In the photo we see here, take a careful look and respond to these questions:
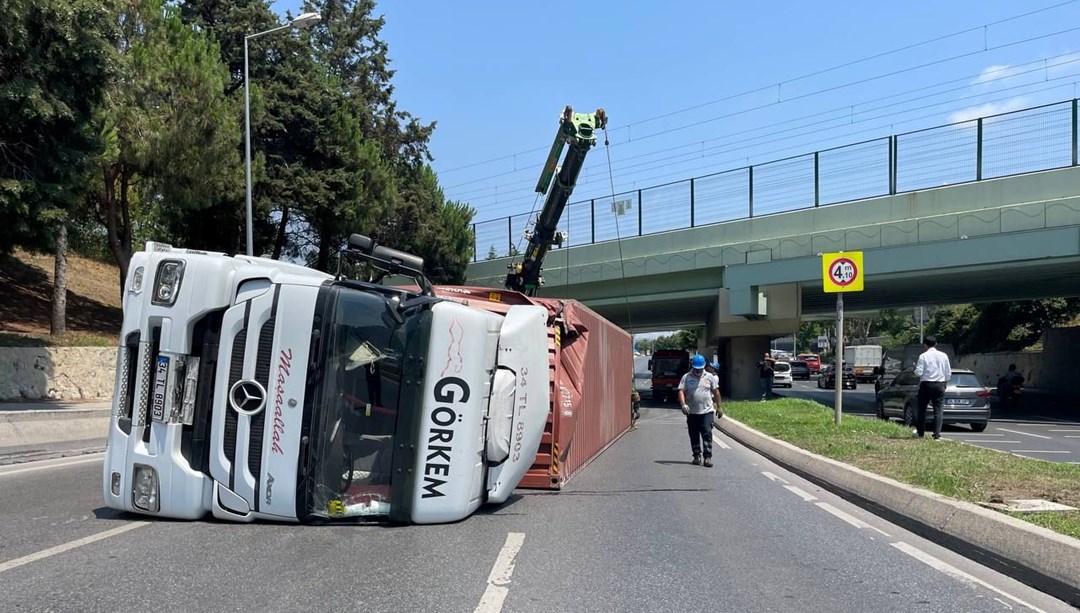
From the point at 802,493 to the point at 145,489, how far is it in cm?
714

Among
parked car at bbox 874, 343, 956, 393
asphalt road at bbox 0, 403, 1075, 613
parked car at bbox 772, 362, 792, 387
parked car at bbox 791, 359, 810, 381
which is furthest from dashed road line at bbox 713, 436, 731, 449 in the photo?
parked car at bbox 791, 359, 810, 381

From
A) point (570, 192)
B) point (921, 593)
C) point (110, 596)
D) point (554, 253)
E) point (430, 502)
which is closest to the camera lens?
point (110, 596)

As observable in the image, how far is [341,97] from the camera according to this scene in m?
33.8

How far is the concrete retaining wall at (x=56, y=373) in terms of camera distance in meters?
20.6

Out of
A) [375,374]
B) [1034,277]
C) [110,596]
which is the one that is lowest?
[110,596]

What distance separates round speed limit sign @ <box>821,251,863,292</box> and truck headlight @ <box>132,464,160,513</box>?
42.0ft

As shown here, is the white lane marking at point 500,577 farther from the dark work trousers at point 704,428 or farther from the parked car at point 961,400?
the parked car at point 961,400

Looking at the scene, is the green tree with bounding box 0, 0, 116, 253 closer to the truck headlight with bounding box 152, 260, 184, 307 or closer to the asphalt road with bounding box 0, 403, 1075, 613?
the asphalt road with bounding box 0, 403, 1075, 613

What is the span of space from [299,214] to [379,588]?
30.1 metres

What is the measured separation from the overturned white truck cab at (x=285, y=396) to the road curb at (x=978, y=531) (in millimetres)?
4135

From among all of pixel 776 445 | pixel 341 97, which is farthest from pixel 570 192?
pixel 341 97

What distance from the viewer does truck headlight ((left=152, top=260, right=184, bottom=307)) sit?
658cm

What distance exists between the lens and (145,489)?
671cm

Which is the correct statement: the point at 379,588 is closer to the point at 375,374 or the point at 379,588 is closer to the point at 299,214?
the point at 375,374
